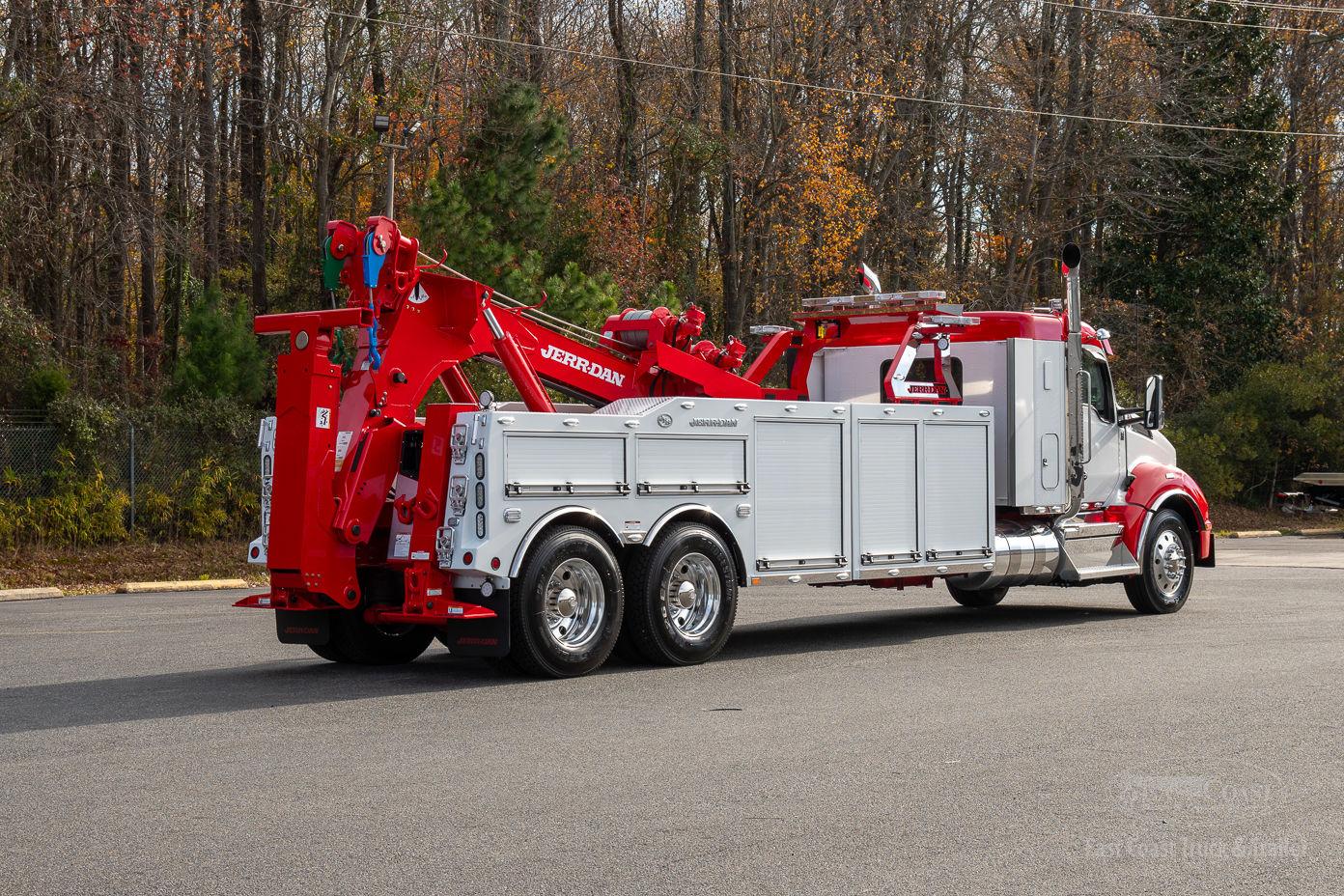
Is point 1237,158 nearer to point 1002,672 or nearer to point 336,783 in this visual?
point 1002,672

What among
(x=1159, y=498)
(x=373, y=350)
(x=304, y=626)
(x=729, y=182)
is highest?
(x=729, y=182)

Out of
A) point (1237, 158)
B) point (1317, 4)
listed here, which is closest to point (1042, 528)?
point (1237, 158)

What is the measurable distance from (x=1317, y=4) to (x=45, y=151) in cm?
3578

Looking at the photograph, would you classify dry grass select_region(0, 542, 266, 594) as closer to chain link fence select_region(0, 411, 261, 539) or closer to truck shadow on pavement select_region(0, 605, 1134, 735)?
chain link fence select_region(0, 411, 261, 539)

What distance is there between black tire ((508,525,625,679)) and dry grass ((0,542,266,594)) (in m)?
11.4

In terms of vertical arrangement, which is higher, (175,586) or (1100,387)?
(1100,387)

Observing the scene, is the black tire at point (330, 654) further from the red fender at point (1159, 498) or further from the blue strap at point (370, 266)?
the red fender at point (1159, 498)

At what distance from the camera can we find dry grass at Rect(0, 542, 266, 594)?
66.7 ft

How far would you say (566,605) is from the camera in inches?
413

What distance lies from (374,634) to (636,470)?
2.61m

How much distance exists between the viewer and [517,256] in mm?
26844

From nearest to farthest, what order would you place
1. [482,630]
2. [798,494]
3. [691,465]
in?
[482,630]
[691,465]
[798,494]

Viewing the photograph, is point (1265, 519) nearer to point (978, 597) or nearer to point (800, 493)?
point (978, 597)

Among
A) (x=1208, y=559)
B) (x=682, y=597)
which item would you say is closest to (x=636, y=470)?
(x=682, y=597)
